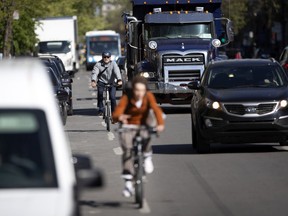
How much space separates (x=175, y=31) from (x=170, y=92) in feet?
7.44

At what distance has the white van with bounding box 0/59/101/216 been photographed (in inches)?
288

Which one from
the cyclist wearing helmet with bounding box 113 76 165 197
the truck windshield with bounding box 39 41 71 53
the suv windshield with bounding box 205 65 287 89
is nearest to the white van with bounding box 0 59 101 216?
the cyclist wearing helmet with bounding box 113 76 165 197

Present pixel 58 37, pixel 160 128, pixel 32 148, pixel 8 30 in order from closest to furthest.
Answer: pixel 32 148 < pixel 160 128 < pixel 8 30 < pixel 58 37

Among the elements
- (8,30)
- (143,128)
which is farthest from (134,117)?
(8,30)

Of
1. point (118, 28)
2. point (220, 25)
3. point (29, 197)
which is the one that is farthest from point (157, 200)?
point (118, 28)

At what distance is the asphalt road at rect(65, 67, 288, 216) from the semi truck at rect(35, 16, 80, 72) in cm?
4864

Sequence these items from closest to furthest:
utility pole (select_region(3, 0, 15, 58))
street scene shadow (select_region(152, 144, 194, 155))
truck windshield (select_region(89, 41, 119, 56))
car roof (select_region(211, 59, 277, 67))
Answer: street scene shadow (select_region(152, 144, 194, 155)) < car roof (select_region(211, 59, 277, 67)) < utility pole (select_region(3, 0, 15, 58)) < truck windshield (select_region(89, 41, 119, 56))

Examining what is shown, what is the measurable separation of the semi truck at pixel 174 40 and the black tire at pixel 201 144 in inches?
430

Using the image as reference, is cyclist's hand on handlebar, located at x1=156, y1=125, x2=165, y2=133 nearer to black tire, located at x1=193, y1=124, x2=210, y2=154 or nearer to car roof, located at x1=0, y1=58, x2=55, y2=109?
car roof, located at x1=0, y1=58, x2=55, y2=109

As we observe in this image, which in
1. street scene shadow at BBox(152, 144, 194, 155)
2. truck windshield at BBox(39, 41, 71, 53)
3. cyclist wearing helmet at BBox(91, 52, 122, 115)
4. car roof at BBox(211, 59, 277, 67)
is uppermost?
car roof at BBox(211, 59, 277, 67)

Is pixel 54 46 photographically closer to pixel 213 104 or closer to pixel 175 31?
pixel 175 31

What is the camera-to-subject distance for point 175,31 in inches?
1258

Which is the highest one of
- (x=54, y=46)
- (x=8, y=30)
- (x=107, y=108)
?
(x=107, y=108)

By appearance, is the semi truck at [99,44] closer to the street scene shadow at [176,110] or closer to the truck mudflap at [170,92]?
the street scene shadow at [176,110]
